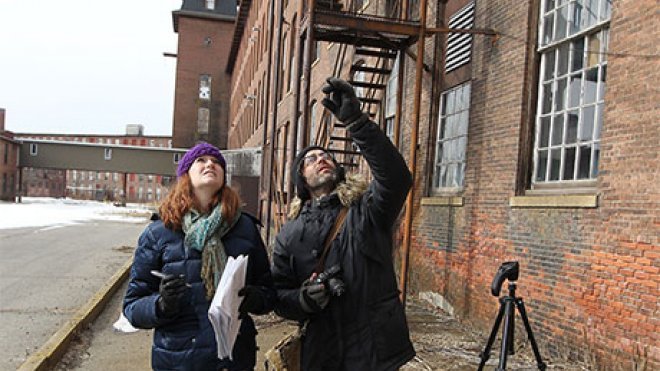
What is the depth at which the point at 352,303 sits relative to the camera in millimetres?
2521

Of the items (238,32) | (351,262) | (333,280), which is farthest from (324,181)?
(238,32)

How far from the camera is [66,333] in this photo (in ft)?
19.7

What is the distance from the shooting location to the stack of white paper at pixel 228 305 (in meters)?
2.41

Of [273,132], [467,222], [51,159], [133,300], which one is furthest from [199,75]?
[133,300]

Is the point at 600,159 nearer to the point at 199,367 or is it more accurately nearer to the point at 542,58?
the point at 542,58

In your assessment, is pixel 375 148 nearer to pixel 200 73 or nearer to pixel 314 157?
pixel 314 157

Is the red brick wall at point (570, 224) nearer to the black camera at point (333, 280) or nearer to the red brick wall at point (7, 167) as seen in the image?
the black camera at point (333, 280)

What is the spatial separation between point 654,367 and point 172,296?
13.1 feet

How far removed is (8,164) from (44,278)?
44.6 metres

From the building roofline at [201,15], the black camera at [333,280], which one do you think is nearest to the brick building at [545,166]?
the black camera at [333,280]

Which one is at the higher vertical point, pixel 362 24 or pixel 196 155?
pixel 362 24

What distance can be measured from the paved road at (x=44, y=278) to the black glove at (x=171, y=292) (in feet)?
11.9

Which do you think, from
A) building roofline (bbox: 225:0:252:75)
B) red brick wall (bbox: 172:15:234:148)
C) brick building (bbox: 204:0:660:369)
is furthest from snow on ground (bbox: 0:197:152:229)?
brick building (bbox: 204:0:660:369)

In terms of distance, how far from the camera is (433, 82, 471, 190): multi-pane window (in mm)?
7988
